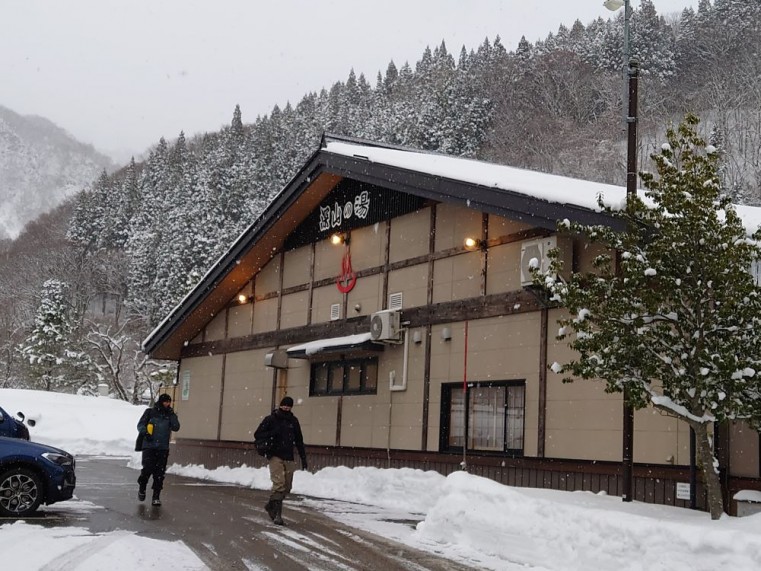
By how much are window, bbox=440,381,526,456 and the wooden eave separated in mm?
3124

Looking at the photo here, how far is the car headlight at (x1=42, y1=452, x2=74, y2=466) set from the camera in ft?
34.9

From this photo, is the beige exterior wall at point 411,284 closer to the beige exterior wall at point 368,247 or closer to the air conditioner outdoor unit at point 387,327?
the air conditioner outdoor unit at point 387,327

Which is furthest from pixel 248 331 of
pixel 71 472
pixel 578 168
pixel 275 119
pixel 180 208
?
pixel 275 119

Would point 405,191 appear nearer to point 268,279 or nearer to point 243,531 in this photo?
point 268,279

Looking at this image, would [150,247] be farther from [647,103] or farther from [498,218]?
[498,218]

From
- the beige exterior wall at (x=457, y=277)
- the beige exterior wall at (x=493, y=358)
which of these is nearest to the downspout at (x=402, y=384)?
the beige exterior wall at (x=493, y=358)

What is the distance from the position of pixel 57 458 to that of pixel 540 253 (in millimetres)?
7844

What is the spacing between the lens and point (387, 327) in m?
16.1

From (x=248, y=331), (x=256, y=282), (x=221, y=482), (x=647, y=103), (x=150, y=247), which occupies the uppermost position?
(x=647, y=103)

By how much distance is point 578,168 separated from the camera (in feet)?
149

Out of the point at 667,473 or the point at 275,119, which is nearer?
the point at 667,473

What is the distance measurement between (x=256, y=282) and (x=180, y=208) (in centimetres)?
4580

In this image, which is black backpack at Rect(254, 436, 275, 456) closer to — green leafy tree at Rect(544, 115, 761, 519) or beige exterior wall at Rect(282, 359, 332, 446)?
green leafy tree at Rect(544, 115, 761, 519)

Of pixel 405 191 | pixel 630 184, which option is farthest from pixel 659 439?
pixel 405 191
